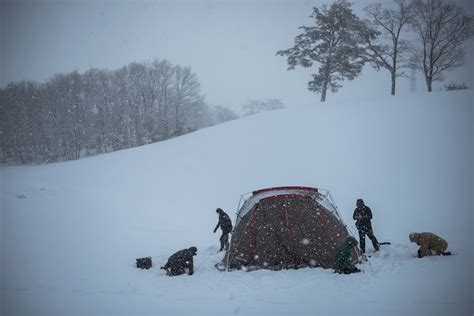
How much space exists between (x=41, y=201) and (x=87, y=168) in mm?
7280

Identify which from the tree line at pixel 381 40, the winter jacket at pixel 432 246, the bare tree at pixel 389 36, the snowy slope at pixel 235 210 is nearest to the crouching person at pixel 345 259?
the snowy slope at pixel 235 210

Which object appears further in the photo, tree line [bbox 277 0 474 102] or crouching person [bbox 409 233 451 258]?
tree line [bbox 277 0 474 102]

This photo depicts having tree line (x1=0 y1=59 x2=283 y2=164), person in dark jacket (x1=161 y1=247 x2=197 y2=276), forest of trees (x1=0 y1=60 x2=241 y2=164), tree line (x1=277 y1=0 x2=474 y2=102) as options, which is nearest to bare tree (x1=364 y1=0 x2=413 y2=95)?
tree line (x1=277 y1=0 x2=474 y2=102)

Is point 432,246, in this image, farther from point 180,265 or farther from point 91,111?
point 91,111

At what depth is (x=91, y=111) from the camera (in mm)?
48688

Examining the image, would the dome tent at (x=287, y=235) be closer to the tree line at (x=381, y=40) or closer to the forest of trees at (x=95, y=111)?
the tree line at (x=381, y=40)

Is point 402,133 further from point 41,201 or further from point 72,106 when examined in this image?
point 72,106

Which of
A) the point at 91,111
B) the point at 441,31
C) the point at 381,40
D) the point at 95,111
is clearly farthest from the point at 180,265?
the point at 95,111

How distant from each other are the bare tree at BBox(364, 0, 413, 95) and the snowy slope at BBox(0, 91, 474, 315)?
248 inches

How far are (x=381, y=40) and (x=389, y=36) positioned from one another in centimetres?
103

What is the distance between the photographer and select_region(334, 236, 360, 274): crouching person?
8.12 m

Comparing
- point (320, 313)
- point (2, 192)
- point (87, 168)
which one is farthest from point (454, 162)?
point (2, 192)

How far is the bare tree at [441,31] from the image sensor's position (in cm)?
2672

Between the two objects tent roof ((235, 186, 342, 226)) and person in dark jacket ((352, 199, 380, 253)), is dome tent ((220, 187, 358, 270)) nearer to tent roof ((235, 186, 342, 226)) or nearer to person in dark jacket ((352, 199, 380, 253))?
tent roof ((235, 186, 342, 226))
